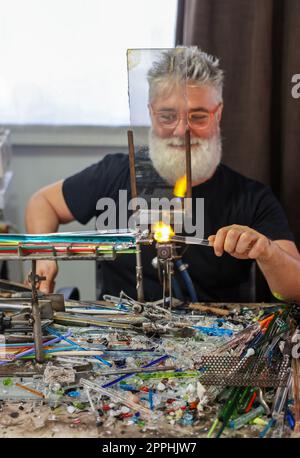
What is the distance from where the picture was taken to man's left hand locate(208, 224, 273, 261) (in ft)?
5.00

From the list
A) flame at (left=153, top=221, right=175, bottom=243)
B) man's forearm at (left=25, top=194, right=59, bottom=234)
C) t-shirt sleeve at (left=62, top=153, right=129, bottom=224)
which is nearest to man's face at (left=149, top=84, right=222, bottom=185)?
flame at (left=153, top=221, right=175, bottom=243)

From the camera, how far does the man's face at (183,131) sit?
1613mm

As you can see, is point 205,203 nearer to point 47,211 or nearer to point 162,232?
point 47,211

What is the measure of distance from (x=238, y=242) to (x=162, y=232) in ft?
0.64

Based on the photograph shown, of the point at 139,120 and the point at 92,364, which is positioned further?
the point at 139,120

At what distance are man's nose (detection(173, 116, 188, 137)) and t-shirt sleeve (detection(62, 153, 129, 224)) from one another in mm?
543

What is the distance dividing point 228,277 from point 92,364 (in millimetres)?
879

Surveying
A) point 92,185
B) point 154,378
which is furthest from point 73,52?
point 154,378

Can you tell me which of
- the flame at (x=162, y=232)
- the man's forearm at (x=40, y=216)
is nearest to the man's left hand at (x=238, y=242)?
the flame at (x=162, y=232)

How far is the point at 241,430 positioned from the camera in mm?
1157

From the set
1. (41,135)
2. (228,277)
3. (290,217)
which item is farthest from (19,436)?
(41,135)

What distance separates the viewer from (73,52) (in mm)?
2604

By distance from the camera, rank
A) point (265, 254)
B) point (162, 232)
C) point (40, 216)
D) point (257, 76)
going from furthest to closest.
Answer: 1. point (257, 76)
2. point (40, 216)
3. point (265, 254)
4. point (162, 232)
